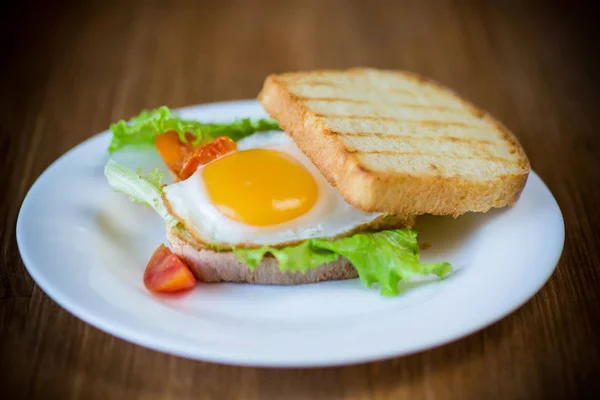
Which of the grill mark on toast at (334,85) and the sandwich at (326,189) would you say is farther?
the grill mark on toast at (334,85)

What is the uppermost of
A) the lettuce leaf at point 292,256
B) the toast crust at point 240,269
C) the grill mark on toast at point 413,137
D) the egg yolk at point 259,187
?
the grill mark on toast at point 413,137

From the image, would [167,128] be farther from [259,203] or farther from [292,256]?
[292,256]

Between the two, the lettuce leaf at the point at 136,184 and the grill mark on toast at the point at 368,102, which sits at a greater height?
the grill mark on toast at the point at 368,102

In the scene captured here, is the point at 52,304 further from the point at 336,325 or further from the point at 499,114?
the point at 499,114

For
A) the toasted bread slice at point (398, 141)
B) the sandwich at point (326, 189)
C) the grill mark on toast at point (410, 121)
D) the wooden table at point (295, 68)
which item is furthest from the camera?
the grill mark on toast at point (410, 121)

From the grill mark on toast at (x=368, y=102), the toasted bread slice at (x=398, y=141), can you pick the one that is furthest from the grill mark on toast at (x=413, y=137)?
the grill mark on toast at (x=368, y=102)

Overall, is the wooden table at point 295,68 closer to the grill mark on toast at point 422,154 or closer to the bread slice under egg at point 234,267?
the bread slice under egg at point 234,267

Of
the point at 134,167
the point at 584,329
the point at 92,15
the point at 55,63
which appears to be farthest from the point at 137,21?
the point at 584,329
